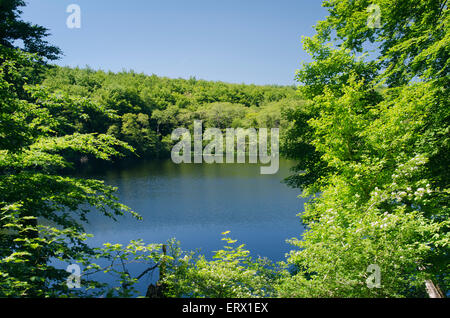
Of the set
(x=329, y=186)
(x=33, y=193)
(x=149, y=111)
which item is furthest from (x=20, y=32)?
(x=149, y=111)

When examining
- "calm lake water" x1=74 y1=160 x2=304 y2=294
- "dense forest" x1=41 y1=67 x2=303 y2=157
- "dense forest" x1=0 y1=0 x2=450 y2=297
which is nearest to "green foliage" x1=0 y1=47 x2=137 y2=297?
"dense forest" x1=0 y1=0 x2=450 y2=297

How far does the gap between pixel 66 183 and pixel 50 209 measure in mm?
601

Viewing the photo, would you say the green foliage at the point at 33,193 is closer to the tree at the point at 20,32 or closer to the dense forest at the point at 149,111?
the tree at the point at 20,32

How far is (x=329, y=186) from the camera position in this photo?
25.6 ft

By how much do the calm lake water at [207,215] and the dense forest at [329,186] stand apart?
5.88 m

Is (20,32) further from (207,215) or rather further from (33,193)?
(207,215)

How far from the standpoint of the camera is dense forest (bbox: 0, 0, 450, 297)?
425 centimetres

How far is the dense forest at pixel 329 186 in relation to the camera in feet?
13.9

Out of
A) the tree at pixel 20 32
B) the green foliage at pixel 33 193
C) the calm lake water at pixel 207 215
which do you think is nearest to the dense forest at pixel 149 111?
the calm lake water at pixel 207 215

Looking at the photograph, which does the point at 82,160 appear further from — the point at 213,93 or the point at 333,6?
the point at 213,93

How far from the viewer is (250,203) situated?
74.2 feet

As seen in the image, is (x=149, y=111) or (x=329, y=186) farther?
(x=149, y=111)

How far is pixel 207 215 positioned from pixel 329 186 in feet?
43.5
